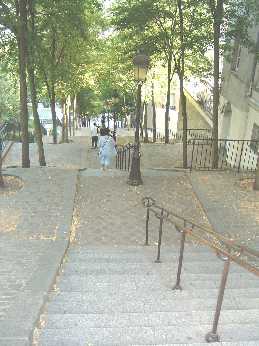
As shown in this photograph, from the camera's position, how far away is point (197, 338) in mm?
4691

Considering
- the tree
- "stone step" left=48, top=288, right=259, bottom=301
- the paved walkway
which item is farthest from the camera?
the tree

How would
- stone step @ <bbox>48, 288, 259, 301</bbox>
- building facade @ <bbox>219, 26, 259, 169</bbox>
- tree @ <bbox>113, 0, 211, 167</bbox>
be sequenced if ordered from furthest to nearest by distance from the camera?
building facade @ <bbox>219, 26, 259, 169</bbox> < tree @ <bbox>113, 0, 211, 167</bbox> < stone step @ <bbox>48, 288, 259, 301</bbox>

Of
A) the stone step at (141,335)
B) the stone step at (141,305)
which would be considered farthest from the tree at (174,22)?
the stone step at (141,335)

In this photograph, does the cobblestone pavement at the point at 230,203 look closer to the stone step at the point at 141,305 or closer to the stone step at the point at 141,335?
the stone step at the point at 141,305

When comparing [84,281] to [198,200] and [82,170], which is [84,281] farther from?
[82,170]

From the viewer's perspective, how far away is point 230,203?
1152 cm

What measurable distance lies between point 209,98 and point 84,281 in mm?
18648

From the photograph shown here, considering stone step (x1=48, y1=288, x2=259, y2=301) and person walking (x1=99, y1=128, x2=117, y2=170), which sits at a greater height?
person walking (x1=99, y1=128, x2=117, y2=170)

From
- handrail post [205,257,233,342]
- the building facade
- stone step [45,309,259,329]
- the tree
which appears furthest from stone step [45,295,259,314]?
the tree

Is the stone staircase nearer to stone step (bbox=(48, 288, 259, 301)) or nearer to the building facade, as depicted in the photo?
stone step (bbox=(48, 288, 259, 301))

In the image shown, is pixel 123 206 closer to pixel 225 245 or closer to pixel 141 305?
pixel 225 245

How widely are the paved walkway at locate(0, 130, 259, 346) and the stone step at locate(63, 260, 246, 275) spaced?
14.2 inches

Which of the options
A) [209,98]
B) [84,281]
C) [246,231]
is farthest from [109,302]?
[209,98]

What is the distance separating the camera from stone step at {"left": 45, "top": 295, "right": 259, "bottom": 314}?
549 centimetres
